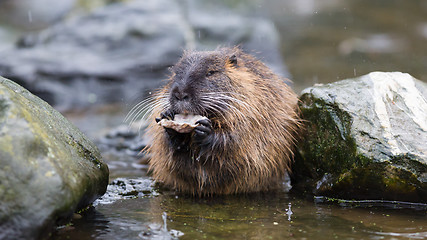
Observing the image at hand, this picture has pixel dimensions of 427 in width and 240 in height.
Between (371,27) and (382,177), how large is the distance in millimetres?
9247

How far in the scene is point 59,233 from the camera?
2941mm

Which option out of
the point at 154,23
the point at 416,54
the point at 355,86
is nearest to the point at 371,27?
the point at 416,54

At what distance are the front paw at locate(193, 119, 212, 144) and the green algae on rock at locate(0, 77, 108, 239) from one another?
0.95m

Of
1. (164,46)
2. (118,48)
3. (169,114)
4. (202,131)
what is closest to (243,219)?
(202,131)

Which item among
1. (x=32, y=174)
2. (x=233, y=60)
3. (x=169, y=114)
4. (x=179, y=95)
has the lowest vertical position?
(x=32, y=174)

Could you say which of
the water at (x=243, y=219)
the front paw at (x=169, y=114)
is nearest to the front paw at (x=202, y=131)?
the front paw at (x=169, y=114)

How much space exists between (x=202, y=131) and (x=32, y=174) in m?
1.42

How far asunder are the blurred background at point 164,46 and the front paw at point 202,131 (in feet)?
12.0

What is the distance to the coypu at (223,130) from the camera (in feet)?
12.6

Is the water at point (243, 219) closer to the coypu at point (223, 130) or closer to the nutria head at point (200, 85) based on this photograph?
the coypu at point (223, 130)

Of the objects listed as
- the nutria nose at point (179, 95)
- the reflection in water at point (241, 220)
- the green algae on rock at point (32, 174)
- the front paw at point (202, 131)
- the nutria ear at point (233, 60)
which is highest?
the nutria ear at point (233, 60)

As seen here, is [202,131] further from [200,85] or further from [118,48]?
[118,48]

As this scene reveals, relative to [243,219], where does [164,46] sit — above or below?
above

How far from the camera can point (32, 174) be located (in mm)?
2666
